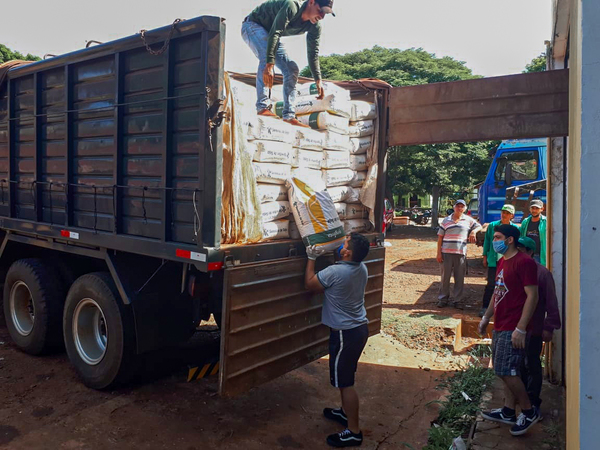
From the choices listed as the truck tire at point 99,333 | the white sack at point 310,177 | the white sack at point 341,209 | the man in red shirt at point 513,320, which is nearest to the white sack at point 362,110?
the white sack at point 310,177

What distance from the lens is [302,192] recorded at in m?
4.02

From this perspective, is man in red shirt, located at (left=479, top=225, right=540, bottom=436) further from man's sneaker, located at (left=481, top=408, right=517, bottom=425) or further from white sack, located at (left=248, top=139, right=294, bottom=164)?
white sack, located at (left=248, top=139, right=294, bottom=164)

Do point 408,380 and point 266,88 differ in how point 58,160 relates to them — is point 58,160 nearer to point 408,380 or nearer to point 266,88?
point 266,88

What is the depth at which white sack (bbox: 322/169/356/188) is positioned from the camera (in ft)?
14.8

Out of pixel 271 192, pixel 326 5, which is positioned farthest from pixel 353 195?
pixel 326 5

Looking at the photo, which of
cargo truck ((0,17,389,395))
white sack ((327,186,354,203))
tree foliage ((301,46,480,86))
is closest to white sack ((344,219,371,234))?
cargo truck ((0,17,389,395))

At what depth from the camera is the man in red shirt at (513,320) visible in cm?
362

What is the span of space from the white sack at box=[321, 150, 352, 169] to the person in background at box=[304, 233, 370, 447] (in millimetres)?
983

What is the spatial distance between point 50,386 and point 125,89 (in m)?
2.63

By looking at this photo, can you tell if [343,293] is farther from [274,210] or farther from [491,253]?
[491,253]

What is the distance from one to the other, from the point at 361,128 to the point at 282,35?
1118 millimetres

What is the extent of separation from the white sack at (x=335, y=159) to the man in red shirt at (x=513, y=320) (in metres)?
1.52

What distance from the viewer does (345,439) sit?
3.59 m

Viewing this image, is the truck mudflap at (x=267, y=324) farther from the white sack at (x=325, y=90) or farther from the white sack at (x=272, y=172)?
the white sack at (x=325, y=90)
